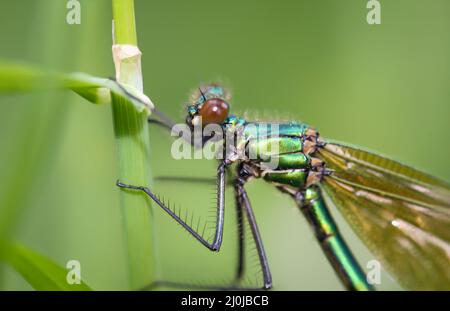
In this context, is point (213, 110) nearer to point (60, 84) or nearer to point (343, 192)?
point (343, 192)

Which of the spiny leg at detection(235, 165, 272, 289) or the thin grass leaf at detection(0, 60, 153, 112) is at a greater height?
the thin grass leaf at detection(0, 60, 153, 112)

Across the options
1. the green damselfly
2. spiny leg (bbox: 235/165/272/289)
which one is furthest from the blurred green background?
the green damselfly

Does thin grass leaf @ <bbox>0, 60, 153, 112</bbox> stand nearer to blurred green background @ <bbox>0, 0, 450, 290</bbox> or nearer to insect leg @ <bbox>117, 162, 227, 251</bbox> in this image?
insect leg @ <bbox>117, 162, 227, 251</bbox>

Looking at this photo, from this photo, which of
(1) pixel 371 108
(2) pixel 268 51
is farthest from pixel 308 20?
(1) pixel 371 108

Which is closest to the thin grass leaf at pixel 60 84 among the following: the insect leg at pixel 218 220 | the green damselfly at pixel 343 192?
the insect leg at pixel 218 220

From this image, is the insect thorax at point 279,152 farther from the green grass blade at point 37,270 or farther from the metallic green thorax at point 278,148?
the green grass blade at point 37,270

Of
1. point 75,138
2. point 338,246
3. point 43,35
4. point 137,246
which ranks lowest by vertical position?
point 338,246

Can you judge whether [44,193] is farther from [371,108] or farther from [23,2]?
[371,108]
